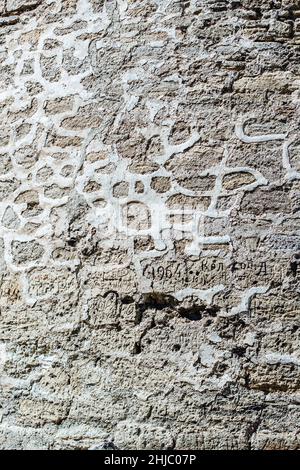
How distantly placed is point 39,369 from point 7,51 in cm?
190

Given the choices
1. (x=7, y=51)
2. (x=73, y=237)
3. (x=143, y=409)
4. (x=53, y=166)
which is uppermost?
(x=7, y=51)

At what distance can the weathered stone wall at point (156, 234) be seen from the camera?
3617 millimetres

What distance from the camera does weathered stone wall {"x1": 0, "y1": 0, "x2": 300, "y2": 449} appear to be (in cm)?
362

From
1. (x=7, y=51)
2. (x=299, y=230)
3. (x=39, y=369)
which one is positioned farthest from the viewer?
(x=7, y=51)

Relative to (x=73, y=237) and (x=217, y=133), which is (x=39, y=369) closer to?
(x=73, y=237)

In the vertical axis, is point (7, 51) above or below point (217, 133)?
above

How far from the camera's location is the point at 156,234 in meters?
3.84

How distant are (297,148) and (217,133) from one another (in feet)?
1.36

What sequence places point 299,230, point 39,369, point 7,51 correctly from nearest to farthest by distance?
1. point 299,230
2. point 39,369
3. point 7,51

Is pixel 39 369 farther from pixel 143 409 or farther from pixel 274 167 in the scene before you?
pixel 274 167

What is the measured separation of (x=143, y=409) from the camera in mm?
3682

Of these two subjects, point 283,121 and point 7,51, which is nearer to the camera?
point 283,121

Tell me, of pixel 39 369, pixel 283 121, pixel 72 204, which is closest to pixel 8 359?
pixel 39 369

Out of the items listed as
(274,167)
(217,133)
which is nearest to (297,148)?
(274,167)
